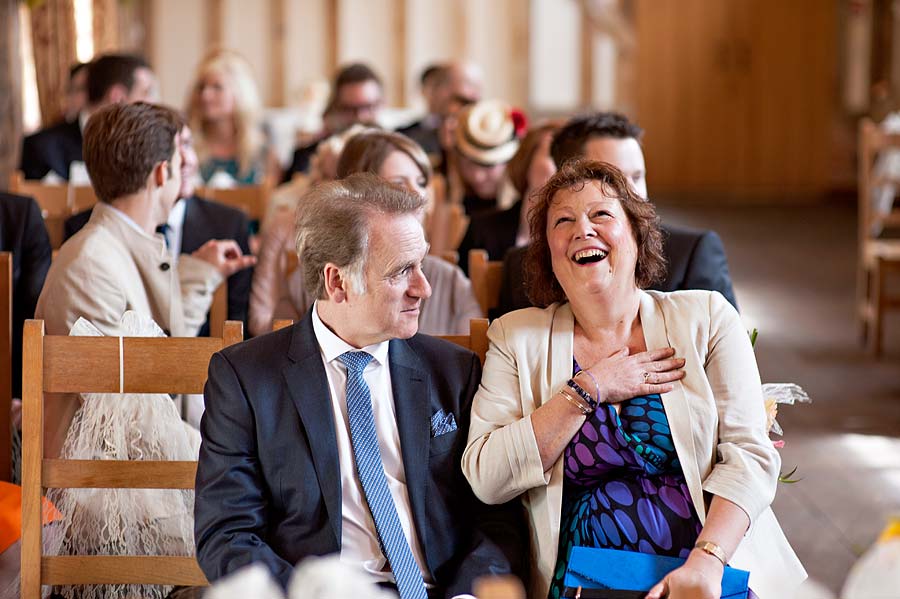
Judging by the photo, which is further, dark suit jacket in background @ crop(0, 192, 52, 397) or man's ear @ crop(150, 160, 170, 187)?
dark suit jacket in background @ crop(0, 192, 52, 397)

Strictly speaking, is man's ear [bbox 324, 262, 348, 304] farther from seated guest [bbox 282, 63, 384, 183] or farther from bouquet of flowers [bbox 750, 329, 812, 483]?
seated guest [bbox 282, 63, 384, 183]

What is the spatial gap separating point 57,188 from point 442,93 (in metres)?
2.54

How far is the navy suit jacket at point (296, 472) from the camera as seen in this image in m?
2.05

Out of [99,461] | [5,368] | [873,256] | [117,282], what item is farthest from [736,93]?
[99,461]

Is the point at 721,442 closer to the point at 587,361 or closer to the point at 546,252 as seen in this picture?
the point at 587,361

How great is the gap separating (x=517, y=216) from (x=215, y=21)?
34.4 feet

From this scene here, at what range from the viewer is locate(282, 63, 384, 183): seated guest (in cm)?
595

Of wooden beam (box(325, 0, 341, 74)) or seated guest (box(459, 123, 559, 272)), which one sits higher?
wooden beam (box(325, 0, 341, 74))

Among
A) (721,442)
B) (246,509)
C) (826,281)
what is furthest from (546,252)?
(826,281)

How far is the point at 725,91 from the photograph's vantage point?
14852 millimetres

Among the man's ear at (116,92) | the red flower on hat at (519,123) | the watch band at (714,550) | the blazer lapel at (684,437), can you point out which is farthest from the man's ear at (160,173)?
the red flower on hat at (519,123)

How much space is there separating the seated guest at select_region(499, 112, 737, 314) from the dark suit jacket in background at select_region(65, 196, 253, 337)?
97cm

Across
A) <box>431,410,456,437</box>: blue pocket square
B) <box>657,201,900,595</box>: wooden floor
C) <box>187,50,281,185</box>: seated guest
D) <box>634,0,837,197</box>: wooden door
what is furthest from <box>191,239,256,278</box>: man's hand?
<box>634,0,837,197</box>: wooden door

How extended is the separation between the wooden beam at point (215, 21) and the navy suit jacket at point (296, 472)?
471 inches
